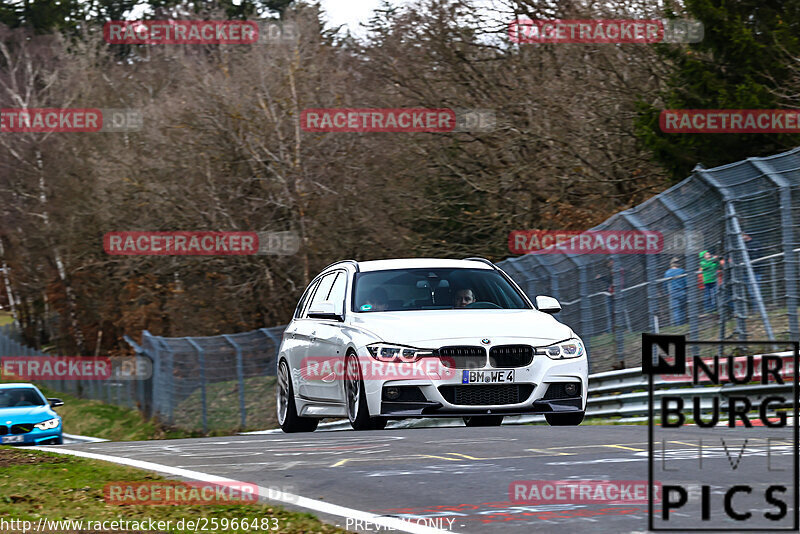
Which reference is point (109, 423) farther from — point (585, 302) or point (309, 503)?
point (309, 503)

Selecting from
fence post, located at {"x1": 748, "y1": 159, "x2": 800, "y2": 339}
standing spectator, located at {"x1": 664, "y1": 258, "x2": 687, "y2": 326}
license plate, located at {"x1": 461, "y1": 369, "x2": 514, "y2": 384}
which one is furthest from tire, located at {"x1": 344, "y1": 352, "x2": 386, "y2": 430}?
standing spectator, located at {"x1": 664, "y1": 258, "x2": 687, "y2": 326}

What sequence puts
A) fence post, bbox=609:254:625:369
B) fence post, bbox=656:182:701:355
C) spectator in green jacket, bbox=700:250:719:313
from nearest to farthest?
spectator in green jacket, bbox=700:250:719:313
fence post, bbox=656:182:701:355
fence post, bbox=609:254:625:369

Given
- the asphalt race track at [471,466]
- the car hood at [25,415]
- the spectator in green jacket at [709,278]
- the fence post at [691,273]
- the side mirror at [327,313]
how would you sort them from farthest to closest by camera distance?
the car hood at [25,415], the fence post at [691,273], the spectator in green jacket at [709,278], the side mirror at [327,313], the asphalt race track at [471,466]

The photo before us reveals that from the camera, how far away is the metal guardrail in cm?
1509

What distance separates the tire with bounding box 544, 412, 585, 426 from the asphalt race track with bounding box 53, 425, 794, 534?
0.34m

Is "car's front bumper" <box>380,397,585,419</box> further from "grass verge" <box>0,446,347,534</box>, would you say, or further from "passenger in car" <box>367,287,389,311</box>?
"grass verge" <box>0,446,347,534</box>

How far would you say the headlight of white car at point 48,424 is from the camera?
2445cm

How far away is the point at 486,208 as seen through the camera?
33.1 m

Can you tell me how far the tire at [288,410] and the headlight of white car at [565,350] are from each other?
131 inches

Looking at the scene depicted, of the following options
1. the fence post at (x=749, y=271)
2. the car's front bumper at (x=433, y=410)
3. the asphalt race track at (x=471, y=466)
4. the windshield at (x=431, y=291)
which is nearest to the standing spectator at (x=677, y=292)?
the fence post at (x=749, y=271)

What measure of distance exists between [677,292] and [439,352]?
757 centimetres

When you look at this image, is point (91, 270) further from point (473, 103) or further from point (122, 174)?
point (473, 103)

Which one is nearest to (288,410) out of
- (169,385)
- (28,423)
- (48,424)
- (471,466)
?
(471,466)

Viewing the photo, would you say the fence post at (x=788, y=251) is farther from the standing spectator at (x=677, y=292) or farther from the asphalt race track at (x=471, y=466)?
the standing spectator at (x=677, y=292)
